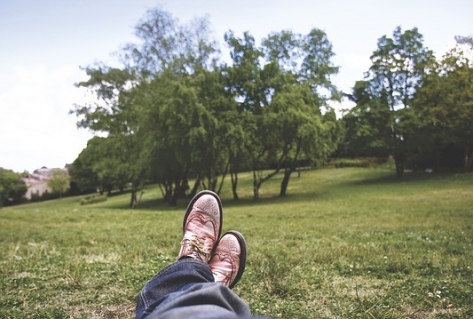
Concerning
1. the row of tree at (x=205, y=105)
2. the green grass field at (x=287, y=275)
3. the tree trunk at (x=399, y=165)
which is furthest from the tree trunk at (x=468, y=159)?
the green grass field at (x=287, y=275)

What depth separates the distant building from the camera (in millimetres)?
48219

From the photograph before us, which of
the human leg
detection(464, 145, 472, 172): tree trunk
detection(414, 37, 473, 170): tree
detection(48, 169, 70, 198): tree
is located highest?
detection(414, 37, 473, 170): tree

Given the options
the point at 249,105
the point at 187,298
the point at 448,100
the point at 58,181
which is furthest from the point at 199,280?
the point at 58,181

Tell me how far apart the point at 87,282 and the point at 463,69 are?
31.1 m

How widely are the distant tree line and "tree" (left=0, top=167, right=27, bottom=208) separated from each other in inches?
354

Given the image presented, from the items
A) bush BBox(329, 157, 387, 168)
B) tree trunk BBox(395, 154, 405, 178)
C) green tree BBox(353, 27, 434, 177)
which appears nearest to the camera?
green tree BBox(353, 27, 434, 177)

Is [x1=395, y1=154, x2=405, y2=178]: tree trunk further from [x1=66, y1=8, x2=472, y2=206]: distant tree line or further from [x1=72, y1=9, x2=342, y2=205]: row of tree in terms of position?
[x1=72, y1=9, x2=342, y2=205]: row of tree

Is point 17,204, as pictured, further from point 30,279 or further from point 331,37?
point 30,279

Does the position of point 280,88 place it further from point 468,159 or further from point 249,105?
point 468,159

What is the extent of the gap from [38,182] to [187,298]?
55.8m

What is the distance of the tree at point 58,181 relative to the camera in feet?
156

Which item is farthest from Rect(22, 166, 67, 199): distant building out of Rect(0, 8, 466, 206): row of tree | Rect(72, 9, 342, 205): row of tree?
Rect(72, 9, 342, 205): row of tree

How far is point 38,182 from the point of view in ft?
167

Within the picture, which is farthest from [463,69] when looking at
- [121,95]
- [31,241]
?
[31,241]
